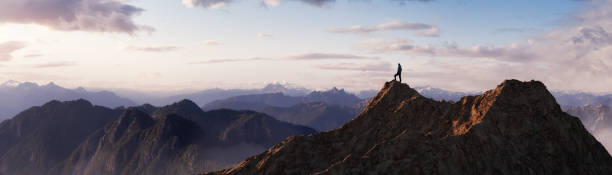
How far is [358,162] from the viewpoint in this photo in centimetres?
6119

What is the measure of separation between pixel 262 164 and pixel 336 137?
47.8ft

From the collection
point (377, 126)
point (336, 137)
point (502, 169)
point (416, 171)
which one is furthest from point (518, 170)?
point (336, 137)

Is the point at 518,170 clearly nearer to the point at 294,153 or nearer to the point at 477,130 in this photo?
the point at 477,130

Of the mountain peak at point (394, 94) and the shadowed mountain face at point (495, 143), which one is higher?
the mountain peak at point (394, 94)

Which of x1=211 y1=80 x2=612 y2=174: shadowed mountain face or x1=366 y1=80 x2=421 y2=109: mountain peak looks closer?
x1=211 y1=80 x2=612 y2=174: shadowed mountain face

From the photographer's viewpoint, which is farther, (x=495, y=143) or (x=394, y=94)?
(x=394, y=94)

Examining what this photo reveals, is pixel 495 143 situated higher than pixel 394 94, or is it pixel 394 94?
pixel 394 94

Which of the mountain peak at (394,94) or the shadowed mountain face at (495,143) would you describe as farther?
the mountain peak at (394,94)

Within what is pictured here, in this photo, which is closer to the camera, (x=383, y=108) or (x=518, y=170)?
(x=518, y=170)

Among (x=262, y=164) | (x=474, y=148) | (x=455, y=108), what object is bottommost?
(x=262, y=164)

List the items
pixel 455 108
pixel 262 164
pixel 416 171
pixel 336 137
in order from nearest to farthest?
pixel 416 171 < pixel 455 108 < pixel 262 164 < pixel 336 137

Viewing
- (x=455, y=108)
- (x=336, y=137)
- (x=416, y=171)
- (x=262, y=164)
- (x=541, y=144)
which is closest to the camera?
(x=416, y=171)

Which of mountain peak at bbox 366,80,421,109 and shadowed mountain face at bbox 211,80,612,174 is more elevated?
mountain peak at bbox 366,80,421,109

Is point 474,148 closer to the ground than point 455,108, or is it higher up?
closer to the ground
